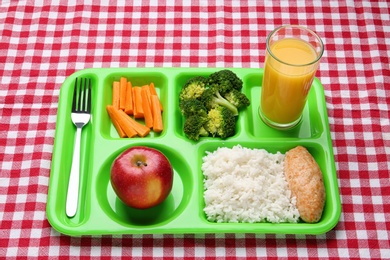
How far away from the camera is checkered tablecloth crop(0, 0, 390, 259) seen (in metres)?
1.72

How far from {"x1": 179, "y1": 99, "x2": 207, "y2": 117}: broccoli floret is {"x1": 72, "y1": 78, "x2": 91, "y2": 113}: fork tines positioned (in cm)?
39

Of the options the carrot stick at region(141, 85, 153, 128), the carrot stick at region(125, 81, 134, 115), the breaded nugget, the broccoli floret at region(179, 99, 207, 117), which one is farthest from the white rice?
the carrot stick at region(125, 81, 134, 115)

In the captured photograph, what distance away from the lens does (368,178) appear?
73.8 inches

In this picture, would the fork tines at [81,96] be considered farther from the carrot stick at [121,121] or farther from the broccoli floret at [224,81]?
the broccoli floret at [224,81]

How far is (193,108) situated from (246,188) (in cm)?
36

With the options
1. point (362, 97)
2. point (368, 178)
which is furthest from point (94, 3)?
point (368, 178)

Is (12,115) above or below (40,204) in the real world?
above

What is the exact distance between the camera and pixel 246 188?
1.72m

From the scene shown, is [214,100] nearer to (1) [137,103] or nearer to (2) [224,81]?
(2) [224,81]

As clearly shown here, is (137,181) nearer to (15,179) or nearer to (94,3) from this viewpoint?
(15,179)

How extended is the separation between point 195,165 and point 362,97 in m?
0.80

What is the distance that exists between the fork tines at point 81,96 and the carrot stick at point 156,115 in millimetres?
256

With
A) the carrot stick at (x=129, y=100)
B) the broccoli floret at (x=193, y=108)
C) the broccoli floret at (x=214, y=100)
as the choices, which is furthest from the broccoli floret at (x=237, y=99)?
the carrot stick at (x=129, y=100)

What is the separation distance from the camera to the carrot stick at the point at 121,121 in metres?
1.91
